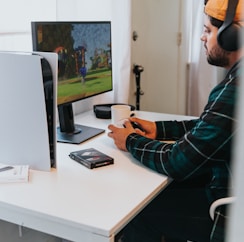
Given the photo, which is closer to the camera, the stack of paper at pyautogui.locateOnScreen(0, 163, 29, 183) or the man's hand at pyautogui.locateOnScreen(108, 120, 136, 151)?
the stack of paper at pyautogui.locateOnScreen(0, 163, 29, 183)

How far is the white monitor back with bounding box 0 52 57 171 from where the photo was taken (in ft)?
4.37

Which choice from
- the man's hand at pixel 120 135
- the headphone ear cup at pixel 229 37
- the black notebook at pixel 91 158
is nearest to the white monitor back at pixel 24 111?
the black notebook at pixel 91 158

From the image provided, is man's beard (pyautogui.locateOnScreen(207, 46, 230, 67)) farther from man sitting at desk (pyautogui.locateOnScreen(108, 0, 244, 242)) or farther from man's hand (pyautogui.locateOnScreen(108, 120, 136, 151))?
man's hand (pyautogui.locateOnScreen(108, 120, 136, 151))

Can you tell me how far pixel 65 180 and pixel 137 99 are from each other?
1.57 m

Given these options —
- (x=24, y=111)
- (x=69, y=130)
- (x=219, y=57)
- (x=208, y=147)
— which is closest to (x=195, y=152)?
(x=208, y=147)

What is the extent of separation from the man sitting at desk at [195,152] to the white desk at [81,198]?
0.28 feet

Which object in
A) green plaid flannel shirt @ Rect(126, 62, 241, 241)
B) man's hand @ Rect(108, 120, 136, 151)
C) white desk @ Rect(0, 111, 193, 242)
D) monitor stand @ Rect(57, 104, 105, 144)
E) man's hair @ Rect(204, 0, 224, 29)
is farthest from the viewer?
monitor stand @ Rect(57, 104, 105, 144)

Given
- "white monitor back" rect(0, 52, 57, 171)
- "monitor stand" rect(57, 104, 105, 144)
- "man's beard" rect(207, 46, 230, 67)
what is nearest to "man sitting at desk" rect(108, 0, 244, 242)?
"man's beard" rect(207, 46, 230, 67)

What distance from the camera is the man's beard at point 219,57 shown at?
141cm

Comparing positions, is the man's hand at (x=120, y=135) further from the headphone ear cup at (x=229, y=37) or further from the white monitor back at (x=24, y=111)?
the headphone ear cup at (x=229, y=37)

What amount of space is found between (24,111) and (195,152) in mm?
579

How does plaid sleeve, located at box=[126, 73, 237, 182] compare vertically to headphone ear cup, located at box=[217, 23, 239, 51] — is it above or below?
below

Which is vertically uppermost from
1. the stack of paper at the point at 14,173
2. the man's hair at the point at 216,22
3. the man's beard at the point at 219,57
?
the man's hair at the point at 216,22

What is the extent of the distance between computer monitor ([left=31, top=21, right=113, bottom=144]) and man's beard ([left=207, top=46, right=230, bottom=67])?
0.61m
